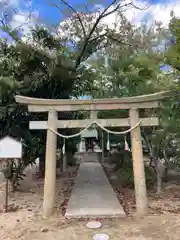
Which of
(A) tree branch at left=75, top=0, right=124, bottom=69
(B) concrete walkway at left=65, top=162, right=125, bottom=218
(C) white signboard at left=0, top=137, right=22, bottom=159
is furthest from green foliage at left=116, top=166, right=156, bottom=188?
(C) white signboard at left=0, top=137, right=22, bottom=159

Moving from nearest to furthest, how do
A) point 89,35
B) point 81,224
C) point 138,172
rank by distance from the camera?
point 81,224 < point 138,172 < point 89,35

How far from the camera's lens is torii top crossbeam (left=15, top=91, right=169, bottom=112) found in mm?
5766

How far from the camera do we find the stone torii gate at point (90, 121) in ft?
18.6

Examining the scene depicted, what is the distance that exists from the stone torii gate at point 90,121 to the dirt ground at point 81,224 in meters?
0.48

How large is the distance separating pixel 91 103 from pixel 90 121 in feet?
1.21

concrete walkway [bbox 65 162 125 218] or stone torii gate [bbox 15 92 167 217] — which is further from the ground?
stone torii gate [bbox 15 92 167 217]

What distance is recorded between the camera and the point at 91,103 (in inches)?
229

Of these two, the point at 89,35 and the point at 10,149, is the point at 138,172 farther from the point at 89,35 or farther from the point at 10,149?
the point at 89,35

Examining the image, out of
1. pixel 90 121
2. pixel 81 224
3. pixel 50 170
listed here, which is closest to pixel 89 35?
pixel 90 121

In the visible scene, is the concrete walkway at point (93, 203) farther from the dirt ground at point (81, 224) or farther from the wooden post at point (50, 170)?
the wooden post at point (50, 170)

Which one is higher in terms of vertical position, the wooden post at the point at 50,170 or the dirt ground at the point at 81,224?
the wooden post at the point at 50,170

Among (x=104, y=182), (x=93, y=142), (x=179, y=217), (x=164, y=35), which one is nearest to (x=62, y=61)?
(x=164, y=35)

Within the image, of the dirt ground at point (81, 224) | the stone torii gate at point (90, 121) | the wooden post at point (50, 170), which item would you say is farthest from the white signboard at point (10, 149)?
the dirt ground at point (81, 224)

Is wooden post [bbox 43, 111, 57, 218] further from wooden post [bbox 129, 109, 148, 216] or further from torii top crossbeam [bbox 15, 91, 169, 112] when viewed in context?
wooden post [bbox 129, 109, 148, 216]
